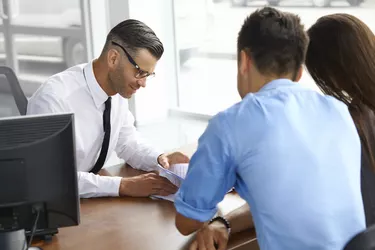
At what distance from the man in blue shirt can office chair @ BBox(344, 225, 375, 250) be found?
96 millimetres

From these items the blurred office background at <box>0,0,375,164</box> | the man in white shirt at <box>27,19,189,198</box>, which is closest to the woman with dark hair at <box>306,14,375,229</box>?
the man in white shirt at <box>27,19,189,198</box>

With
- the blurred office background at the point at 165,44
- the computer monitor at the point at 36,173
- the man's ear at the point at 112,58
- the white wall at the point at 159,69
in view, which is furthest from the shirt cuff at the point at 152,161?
the white wall at the point at 159,69

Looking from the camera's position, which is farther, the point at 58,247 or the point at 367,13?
the point at 367,13

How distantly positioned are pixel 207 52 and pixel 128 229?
3779mm

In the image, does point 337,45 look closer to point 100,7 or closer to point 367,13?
point 367,13

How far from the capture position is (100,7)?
203 inches

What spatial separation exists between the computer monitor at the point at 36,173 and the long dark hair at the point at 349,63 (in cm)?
75

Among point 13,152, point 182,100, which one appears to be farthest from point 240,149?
point 182,100

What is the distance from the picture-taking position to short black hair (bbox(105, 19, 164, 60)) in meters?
2.49

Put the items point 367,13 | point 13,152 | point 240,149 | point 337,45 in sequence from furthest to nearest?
point 367,13 → point 337,45 → point 13,152 → point 240,149

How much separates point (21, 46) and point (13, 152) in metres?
4.11

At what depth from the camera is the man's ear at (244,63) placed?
5.21 ft

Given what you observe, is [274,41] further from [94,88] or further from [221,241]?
[94,88]

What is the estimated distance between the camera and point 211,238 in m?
1.82
